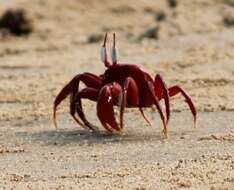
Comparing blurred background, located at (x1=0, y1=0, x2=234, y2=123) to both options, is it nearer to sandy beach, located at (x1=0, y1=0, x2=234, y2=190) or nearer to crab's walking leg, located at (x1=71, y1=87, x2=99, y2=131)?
sandy beach, located at (x1=0, y1=0, x2=234, y2=190)

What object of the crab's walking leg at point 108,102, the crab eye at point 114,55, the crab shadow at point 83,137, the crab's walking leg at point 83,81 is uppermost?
the crab eye at point 114,55

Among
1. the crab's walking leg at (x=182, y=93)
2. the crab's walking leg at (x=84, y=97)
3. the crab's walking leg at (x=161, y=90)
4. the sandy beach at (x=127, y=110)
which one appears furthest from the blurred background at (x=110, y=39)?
the crab's walking leg at (x=161, y=90)

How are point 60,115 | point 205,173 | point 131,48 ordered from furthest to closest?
1. point 131,48
2. point 60,115
3. point 205,173

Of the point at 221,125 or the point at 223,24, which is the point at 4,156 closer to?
the point at 221,125

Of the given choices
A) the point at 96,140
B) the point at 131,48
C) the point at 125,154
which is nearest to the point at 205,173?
the point at 125,154

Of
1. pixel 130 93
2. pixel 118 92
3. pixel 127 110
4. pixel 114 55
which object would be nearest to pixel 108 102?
pixel 118 92

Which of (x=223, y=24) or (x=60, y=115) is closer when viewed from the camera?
(x=60, y=115)

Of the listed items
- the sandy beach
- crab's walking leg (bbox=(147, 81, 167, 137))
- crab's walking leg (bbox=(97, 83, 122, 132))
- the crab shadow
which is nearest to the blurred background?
the sandy beach

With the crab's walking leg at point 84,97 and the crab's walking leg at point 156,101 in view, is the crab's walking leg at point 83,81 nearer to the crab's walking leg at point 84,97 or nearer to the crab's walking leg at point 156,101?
the crab's walking leg at point 84,97
